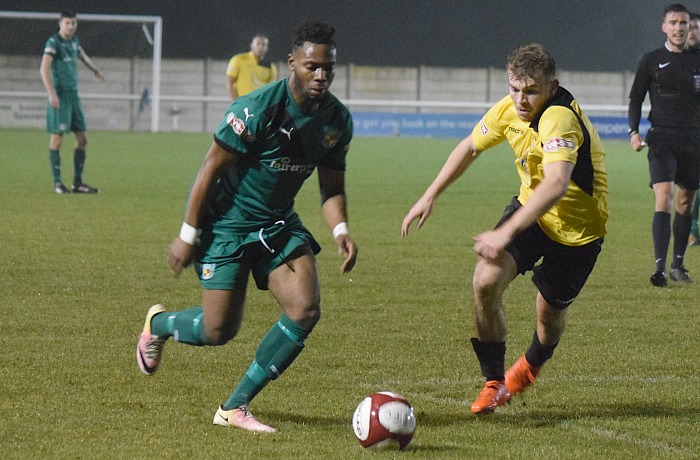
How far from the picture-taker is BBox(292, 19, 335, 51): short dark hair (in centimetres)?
441

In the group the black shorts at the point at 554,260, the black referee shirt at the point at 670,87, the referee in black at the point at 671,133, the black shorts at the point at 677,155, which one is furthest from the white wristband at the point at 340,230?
the black referee shirt at the point at 670,87

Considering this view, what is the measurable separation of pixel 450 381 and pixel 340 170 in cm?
128

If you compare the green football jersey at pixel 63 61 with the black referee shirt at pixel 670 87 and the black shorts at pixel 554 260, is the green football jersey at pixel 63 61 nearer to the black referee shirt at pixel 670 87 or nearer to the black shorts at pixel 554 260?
the black referee shirt at pixel 670 87

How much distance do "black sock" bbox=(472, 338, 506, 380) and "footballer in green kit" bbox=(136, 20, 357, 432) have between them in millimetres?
735

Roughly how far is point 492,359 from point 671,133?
4.38 metres

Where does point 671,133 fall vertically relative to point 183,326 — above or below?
above

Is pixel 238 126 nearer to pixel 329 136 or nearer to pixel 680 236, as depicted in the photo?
pixel 329 136

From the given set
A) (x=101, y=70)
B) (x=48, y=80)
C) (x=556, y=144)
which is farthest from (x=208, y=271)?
(x=101, y=70)

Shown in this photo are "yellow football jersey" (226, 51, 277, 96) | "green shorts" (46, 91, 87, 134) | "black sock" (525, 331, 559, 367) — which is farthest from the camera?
"yellow football jersey" (226, 51, 277, 96)

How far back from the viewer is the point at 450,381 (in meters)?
5.45

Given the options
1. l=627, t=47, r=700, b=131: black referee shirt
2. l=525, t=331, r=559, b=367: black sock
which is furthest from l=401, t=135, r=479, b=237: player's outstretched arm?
l=627, t=47, r=700, b=131: black referee shirt

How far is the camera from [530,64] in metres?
4.46

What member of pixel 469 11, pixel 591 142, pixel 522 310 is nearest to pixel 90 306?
pixel 522 310

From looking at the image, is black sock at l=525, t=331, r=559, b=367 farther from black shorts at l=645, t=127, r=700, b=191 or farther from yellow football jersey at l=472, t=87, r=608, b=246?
black shorts at l=645, t=127, r=700, b=191
